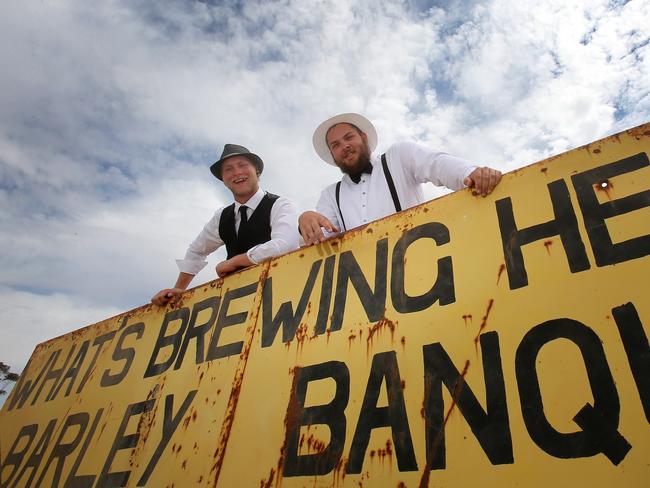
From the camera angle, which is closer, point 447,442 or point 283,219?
point 447,442

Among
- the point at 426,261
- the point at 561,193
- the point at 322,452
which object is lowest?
the point at 322,452

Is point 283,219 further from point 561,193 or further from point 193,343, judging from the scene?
point 561,193

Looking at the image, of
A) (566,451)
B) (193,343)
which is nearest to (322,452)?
(566,451)

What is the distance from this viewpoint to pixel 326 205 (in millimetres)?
2344

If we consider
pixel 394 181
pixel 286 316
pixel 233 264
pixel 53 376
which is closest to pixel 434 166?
pixel 394 181

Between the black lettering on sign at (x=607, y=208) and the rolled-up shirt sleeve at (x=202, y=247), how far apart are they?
2.23 meters

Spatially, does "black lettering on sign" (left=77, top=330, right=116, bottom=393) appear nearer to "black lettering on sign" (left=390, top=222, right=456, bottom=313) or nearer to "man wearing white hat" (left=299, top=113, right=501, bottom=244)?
"man wearing white hat" (left=299, top=113, right=501, bottom=244)

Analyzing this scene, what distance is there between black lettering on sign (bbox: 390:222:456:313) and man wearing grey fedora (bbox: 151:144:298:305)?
89 cm

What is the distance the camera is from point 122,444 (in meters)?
1.67

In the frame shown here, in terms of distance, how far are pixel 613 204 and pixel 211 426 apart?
1.53 meters

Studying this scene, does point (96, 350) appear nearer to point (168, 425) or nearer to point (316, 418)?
point (168, 425)

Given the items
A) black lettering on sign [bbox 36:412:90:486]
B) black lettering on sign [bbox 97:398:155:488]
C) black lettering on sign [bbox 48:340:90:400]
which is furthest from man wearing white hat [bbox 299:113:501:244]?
black lettering on sign [bbox 48:340:90:400]

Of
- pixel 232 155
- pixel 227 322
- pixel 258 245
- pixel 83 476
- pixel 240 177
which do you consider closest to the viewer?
pixel 83 476

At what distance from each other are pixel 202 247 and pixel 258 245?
2.79 feet
